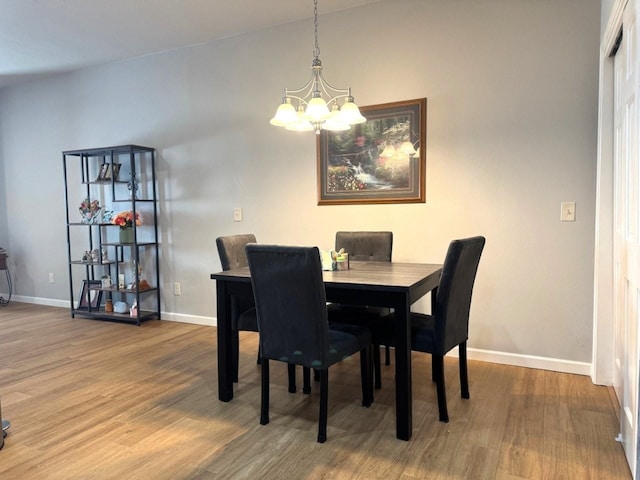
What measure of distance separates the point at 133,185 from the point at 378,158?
7.75 ft

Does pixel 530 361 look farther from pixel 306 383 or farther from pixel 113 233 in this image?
pixel 113 233

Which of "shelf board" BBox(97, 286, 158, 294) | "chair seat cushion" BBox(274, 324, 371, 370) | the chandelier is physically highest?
the chandelier

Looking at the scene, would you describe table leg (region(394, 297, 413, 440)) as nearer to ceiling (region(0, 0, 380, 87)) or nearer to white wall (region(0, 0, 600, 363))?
white wall (region(0, 0, 600, 363))

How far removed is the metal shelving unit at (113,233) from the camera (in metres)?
4.36

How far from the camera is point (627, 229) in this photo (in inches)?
81.2

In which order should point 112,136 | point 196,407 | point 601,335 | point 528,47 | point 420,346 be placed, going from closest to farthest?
point 420,346, point 196,407, point 601,335, point 528,47, point 112,136

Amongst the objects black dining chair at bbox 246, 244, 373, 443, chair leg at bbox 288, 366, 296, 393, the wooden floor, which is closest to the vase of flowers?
the wooden floor

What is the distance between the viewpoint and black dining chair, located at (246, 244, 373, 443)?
6.28ft

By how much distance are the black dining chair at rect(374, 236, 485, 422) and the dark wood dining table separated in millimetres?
142

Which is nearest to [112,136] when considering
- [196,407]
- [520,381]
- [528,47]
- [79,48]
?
[79,48]

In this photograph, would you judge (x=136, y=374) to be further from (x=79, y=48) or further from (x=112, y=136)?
(x=79, y=48)

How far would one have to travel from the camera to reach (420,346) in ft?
7.17

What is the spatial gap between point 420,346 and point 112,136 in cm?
392

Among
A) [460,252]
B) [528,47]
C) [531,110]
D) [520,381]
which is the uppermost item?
[528,47]
